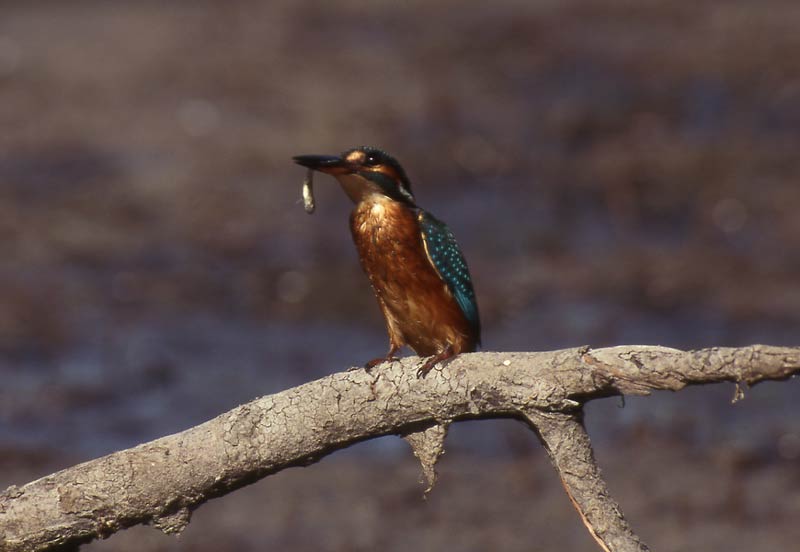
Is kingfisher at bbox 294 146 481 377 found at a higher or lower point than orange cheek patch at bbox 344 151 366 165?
lower

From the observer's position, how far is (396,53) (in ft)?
41.8

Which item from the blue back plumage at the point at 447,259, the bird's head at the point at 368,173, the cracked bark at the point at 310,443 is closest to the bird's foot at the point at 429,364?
the cracked bark at the point at 310,443

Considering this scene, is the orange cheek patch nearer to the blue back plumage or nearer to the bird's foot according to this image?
the blue back plumage

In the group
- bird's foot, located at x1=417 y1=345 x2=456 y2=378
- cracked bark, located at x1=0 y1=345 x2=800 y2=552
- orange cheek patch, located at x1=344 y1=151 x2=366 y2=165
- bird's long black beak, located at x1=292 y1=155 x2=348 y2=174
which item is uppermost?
orange cheek patch, located at x1=344 y1=151 x2=366 y2=165

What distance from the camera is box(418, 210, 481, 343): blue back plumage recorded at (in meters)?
3.74

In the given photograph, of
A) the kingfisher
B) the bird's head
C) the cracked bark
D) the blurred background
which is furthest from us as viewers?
the blurred background

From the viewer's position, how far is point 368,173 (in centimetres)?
357

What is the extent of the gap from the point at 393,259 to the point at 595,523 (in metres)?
1.14

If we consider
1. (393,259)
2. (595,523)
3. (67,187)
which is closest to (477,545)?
(393,259)

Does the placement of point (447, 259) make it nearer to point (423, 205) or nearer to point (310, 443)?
point (310, 443)

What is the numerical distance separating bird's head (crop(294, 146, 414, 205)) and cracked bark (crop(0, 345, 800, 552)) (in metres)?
0.60

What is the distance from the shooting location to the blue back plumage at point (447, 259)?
374 centimetres

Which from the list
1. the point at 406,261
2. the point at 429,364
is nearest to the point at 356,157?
the point at 406,261

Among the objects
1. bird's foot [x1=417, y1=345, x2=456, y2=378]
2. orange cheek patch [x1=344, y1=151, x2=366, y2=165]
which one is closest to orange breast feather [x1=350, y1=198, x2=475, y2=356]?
orange cheek patch [x1=344, y1=151, x2=366, y2=165]
